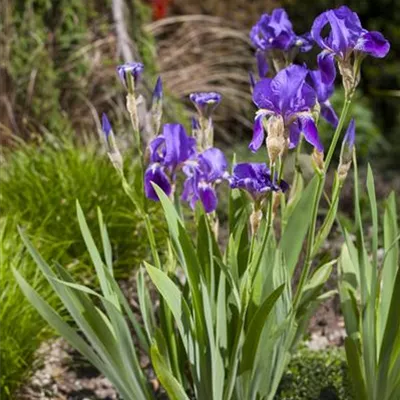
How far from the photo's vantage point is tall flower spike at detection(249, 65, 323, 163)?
2.19 m

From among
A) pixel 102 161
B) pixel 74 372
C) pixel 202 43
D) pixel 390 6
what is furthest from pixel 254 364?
pixel 390 6

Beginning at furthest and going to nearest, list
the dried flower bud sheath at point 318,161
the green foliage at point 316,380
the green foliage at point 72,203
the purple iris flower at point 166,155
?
the green foliage at point 72,203 < the green foliage at point 316,380 < the purple iris flower at point 166,155 < the dried flower bud sheath at point 318,161

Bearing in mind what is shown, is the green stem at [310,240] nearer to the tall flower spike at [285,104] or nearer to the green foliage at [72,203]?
the tall flower spike at [285,104]

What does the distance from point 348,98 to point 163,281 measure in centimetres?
66

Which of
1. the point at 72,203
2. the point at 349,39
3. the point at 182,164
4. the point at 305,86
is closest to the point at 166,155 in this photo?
the point at 182,164

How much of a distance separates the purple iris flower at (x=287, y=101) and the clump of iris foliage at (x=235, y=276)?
5 centimetres

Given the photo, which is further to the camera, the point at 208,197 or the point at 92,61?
the point at 92,61

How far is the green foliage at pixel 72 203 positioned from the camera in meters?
3.86

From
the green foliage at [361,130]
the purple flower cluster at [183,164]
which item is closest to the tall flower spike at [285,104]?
the purple flower cluster at [183,164]

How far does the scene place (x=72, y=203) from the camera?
3.93 m

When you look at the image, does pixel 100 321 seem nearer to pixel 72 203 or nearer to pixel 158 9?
pixel 72 203

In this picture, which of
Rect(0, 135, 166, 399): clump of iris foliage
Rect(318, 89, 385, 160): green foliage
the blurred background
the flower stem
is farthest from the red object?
the flower stem

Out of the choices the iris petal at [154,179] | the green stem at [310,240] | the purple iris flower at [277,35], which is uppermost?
the purple iris flower at [277,35]

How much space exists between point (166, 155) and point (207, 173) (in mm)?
121
